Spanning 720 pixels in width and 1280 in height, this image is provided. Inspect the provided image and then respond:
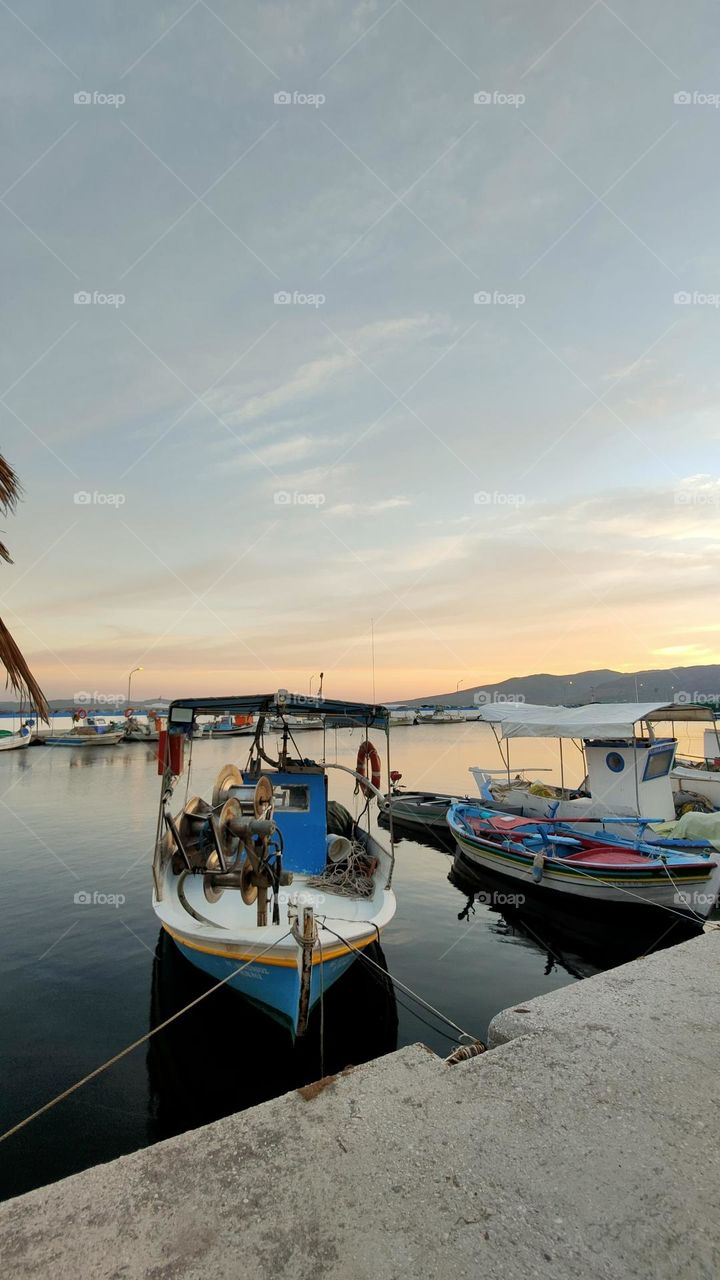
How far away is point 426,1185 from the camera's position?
105 inches

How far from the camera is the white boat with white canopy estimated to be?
53.0ft

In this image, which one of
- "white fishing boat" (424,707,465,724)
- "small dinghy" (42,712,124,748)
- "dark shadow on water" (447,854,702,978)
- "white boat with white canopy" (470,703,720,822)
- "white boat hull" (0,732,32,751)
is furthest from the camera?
"white fishing boat" (424,707,465,724)

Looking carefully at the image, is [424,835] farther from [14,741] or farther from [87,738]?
[14,741]

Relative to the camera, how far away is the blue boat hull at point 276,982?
690cm

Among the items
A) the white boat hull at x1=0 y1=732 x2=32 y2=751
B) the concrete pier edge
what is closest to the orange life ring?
the concrete pier edge

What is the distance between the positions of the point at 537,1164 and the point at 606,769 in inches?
675

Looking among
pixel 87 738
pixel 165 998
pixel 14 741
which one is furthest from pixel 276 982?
pixel 14 741

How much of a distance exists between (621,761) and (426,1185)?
56.3ft

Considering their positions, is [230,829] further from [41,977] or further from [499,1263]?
[41,977]

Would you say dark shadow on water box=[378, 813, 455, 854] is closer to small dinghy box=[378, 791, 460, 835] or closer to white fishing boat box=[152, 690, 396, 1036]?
small dinghy box=[378, 791, 460, 835]

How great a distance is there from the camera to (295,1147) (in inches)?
114

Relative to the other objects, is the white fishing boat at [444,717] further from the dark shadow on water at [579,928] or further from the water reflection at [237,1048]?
the water reflection at [237,1048]

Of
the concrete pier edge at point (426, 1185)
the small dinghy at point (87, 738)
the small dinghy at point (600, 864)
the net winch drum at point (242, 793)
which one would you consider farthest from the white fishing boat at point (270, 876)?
the small dinghy at point (87, 738)

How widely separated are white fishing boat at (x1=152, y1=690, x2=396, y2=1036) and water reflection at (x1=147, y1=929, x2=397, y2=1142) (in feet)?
2.62
